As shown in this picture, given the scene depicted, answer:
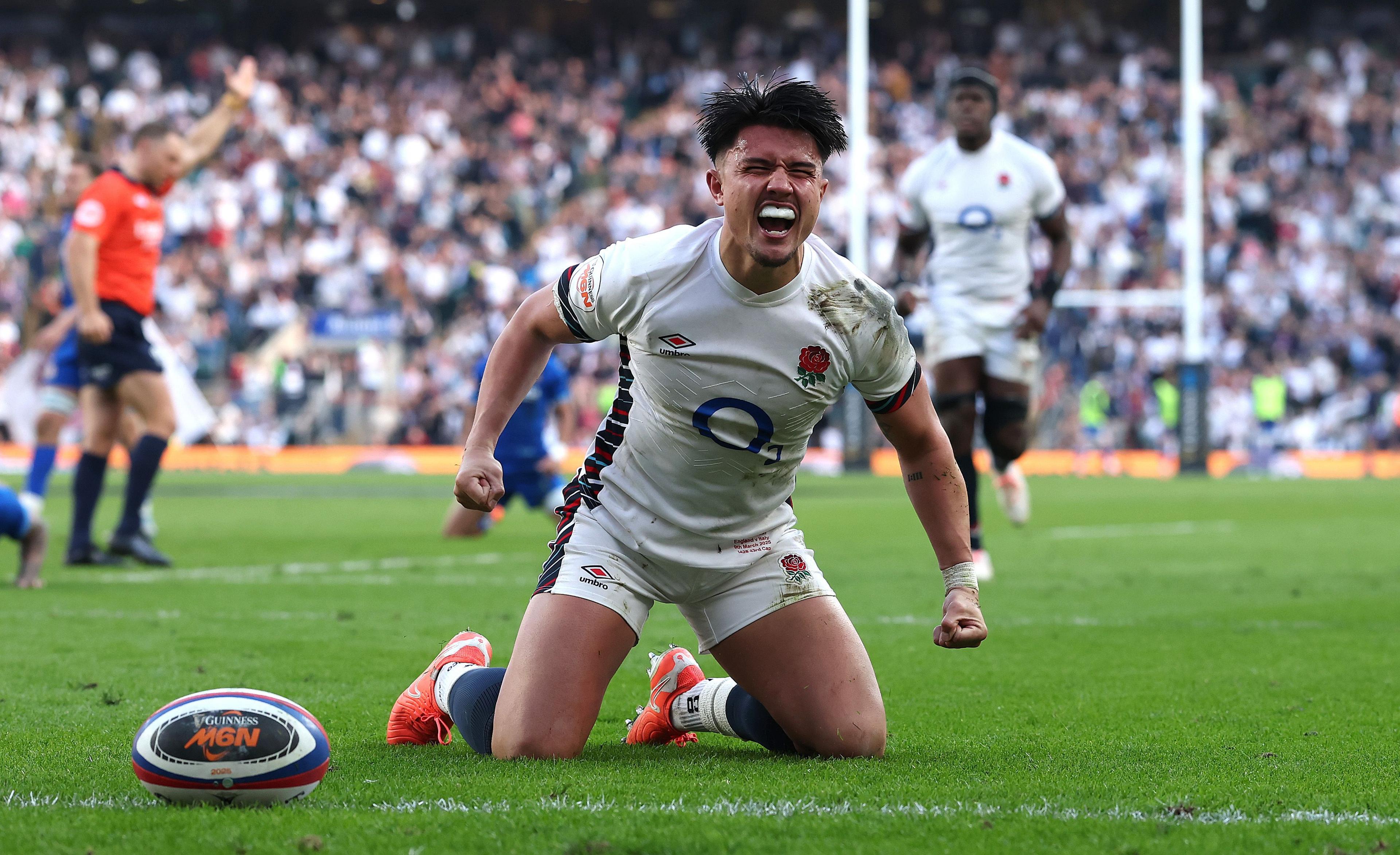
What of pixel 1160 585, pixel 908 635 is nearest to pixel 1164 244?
pixel 1160 585

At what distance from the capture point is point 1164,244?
90.3ft

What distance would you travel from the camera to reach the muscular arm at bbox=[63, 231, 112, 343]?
27.3 feet

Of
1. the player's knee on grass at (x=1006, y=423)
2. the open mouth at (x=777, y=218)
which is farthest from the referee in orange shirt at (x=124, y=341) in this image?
the open mouth at (x=777, y=218)

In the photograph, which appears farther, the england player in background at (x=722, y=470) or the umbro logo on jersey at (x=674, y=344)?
the umbro logo on jersey at (x=674, y=344)

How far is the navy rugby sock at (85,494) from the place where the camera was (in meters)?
8.63

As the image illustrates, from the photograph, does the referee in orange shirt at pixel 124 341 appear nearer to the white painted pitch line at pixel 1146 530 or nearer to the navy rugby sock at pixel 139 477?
the navy rugby sock at pixel 139 477

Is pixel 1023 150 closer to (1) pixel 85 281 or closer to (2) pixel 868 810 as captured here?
(1) pixel 85 281

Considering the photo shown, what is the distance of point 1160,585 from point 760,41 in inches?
1031

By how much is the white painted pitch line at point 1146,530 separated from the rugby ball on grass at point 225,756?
9.03 m

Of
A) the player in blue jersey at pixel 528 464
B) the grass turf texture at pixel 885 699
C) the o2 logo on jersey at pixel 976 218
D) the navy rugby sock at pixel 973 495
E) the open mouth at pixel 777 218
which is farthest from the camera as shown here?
the player in blue jersey at pixel 528 464

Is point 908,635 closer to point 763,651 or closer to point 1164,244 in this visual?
point 763,651

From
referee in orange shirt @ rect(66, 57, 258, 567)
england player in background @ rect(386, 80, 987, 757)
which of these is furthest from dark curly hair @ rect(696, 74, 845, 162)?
referee in orange shirt @ rect(66, 57, 258, 567)

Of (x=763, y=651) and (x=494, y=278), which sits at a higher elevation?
(x=494, y=278)

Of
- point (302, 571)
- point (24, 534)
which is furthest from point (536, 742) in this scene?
point (302, 571)
